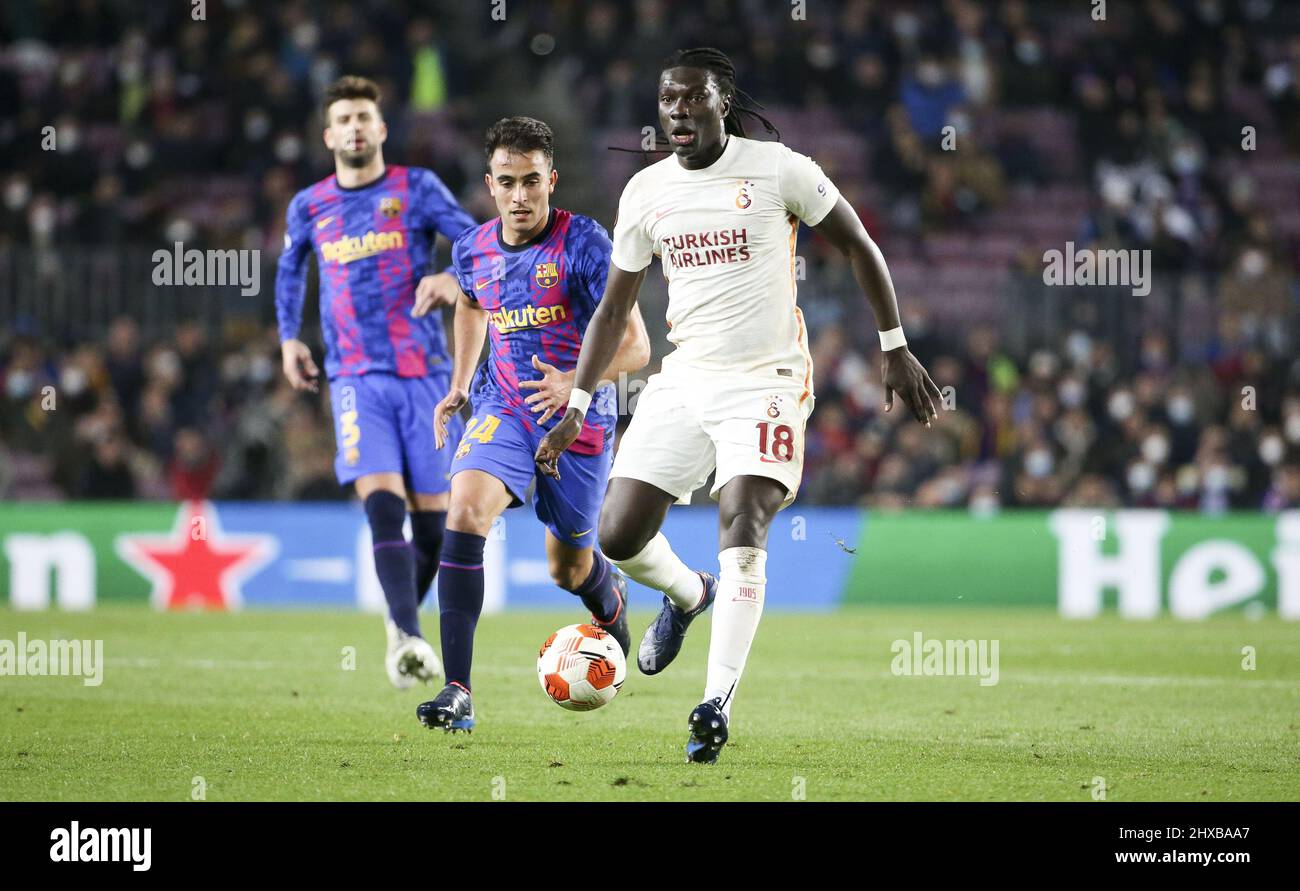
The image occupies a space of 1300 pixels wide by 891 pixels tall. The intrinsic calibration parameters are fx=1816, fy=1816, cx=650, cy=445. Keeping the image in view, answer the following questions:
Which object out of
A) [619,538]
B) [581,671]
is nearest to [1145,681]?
[581,671]

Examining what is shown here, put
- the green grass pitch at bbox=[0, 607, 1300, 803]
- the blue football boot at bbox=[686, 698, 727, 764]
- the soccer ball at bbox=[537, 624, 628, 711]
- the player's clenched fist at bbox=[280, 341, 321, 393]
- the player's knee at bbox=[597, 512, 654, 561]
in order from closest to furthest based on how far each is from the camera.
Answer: the green grass pitch at bbox=[0, 607, 1300, 803] → the blue football boot at bbox=[686, 698, 727, 764] → the player's knee at bbox=[597, 512, 654, 561] → the soccer ball at bbox=[537, 624, 628, 711] → the player's clenched fist at bbox=[280, 341, 321, 393]

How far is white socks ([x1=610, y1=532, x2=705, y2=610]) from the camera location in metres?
7.36

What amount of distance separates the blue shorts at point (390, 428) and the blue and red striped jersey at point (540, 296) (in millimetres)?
1048

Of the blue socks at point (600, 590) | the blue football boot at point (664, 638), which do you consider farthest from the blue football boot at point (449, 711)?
the blue socks at point (600, 590)

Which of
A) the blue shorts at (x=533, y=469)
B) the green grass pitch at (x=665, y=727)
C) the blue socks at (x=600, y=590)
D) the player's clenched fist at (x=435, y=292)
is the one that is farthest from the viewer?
the player's clenched fist at (x=435, y=292)

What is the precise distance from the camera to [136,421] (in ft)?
54.7

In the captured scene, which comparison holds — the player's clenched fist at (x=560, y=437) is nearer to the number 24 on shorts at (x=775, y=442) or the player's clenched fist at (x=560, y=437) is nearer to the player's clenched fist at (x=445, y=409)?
the number 24 on shorts at (x=775, y=442)

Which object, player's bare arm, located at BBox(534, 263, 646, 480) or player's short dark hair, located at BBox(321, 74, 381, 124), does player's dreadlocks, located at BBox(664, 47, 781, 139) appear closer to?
player's bare arm, located at BBox(534, 263, 646, 480)

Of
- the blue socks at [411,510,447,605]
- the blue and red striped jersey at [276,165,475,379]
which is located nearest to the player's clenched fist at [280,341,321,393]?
the blue and red striped jersey at [276,165,475,379]

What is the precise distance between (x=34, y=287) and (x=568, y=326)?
10.9 meters

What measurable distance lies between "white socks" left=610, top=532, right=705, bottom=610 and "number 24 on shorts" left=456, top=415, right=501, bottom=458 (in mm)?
761

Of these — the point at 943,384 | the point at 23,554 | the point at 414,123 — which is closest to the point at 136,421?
the point at 23,554

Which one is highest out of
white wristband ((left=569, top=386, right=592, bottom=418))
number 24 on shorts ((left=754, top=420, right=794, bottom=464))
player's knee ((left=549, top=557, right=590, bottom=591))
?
white wristband ((left=569, top=386, right=592, bottom=418))

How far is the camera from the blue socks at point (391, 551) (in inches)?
329
